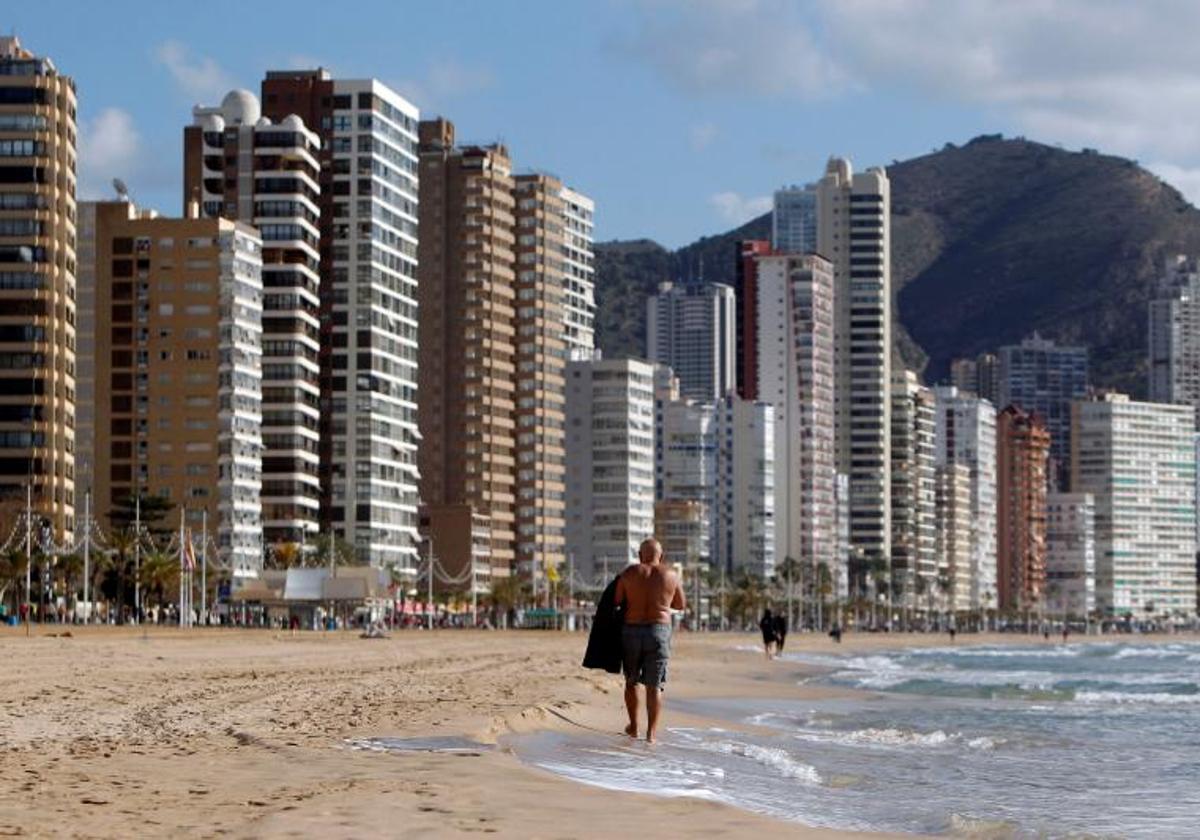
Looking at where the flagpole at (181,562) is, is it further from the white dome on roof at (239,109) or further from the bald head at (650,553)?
the bald head at (650,553)

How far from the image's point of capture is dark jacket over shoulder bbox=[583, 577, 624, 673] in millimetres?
20672

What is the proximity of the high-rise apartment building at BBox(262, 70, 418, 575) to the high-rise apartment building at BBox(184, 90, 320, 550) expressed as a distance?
4887mm

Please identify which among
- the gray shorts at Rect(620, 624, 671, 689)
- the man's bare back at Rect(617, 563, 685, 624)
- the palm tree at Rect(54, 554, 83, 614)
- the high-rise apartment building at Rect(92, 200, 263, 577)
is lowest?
the palm tree at Rect(54, 554, 83, 614)

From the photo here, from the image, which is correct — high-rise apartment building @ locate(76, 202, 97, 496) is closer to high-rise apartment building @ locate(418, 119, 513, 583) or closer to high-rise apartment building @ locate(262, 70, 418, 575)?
high-rise apartment building @ locate(262, 70, 418, 575)

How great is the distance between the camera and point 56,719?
69.4ft

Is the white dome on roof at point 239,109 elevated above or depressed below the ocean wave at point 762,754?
above

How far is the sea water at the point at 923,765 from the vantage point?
59.2ft

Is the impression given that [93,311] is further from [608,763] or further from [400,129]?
[608,763]

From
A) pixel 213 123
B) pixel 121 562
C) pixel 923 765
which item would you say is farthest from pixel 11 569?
pixel 923 765

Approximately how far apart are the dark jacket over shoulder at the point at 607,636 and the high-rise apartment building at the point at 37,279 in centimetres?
9886

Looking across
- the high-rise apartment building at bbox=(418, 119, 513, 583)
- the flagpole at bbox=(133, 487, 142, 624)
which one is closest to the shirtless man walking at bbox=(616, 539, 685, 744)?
the flagpole at bbox=(133, 487, 142, 624)

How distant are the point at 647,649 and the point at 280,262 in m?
127

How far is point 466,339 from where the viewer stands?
608 feet

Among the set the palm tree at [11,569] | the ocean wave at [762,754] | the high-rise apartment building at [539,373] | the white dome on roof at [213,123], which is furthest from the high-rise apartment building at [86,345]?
the ocean wave at [762,754]
